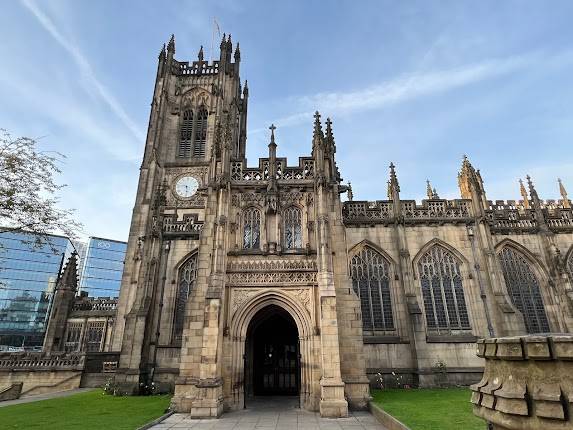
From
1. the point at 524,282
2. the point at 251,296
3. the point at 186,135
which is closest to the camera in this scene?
the point at 251,296

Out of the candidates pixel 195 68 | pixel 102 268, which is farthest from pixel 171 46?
pixel 102 268

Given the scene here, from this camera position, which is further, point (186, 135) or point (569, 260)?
point (186, 135)

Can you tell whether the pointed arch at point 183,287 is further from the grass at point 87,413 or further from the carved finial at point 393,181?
the carved finial at point 393,181

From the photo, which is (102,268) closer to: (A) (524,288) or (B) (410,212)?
(B) (410,212)

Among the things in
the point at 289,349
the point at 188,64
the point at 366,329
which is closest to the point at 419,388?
the point at 366,329

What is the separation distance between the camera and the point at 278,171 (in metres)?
18.7

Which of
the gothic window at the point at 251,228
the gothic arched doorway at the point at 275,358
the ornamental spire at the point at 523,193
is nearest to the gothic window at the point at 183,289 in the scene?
the gothic arched doorway at the point at 275,358

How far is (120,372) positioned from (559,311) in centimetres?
2820

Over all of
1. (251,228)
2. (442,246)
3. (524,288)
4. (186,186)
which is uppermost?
(186,186)

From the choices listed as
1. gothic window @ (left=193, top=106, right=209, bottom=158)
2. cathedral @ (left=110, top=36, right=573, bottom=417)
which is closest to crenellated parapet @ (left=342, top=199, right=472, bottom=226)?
cathedral @ (left=110, top=36, right=573, bottom=417)

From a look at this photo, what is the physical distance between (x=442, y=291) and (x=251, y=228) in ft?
45.0

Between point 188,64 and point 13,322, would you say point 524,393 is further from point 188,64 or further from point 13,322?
point 13,322

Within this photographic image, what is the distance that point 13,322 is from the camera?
78.2 meters

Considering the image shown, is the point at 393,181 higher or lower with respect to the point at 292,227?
higher
